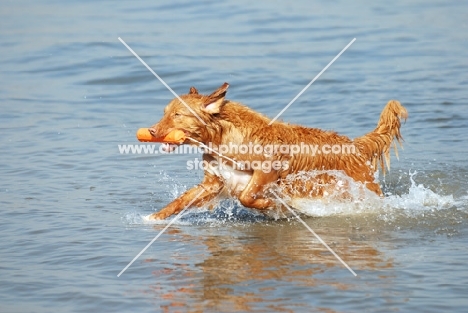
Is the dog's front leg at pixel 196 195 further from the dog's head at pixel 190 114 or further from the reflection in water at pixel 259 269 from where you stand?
the dog's head at pixel 190 114

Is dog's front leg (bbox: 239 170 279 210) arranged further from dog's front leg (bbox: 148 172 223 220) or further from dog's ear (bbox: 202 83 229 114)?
dog's ear (bbox: 202 83 229 114)

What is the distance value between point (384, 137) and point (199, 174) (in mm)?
2656

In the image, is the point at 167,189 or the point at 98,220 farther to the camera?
the point at 167,189

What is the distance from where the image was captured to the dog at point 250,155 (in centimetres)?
848

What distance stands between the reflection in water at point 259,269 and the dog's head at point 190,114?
3.25 ft

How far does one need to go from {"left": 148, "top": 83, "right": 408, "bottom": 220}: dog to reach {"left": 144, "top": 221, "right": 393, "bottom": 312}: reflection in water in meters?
0.39

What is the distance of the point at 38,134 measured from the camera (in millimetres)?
12602

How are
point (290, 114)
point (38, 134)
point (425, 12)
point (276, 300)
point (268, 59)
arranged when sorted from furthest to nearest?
point (425, 12) < point (268, 59) < point (290, 114) < point (38, 134) < point (276, 300)

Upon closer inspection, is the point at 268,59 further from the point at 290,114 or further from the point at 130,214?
the point at 130,214

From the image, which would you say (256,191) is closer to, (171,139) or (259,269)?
(171,139)

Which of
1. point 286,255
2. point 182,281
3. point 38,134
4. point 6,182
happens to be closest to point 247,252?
point 286,255

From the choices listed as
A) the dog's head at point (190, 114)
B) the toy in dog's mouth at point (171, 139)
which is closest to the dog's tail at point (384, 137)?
the dog's head at point (190, 114)

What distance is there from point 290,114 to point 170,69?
3666 mm

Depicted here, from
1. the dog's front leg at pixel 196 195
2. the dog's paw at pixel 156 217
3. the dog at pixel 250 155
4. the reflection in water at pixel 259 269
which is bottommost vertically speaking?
the reflection in water at pixel 259 269
